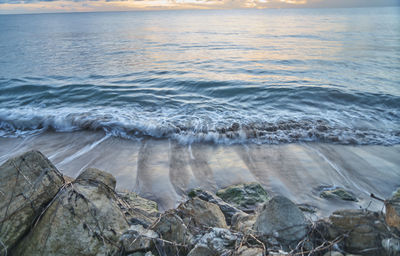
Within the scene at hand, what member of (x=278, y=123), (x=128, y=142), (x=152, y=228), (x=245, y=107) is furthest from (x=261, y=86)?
(x=152, y=228)

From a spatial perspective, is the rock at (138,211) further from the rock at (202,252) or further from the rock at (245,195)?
the rock at (245,195)

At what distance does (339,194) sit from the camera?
4355 millimetres

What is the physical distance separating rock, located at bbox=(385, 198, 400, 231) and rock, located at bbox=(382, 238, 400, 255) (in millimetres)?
122

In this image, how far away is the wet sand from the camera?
15.2ft

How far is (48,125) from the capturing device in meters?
7.93

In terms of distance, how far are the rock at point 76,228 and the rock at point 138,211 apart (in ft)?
0.90

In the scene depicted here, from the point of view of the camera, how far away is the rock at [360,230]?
2.22 meters

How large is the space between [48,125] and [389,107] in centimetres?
1154

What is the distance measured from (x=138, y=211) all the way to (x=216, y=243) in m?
1.39

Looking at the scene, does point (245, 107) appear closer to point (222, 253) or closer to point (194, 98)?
point (194, 98)

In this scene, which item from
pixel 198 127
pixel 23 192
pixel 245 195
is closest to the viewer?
pixel 23 192

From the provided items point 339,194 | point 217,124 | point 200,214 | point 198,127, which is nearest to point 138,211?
point 200,214

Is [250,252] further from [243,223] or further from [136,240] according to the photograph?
[136,240]

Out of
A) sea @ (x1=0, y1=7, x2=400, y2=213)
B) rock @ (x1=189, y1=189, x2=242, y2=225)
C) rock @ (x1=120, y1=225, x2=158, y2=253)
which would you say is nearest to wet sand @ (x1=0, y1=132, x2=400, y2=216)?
sea @ (x1=0, y1=7, x2=400, y2=213)
